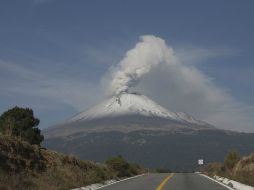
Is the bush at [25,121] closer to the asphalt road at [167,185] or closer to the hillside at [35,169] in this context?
the hillside at [35,169]

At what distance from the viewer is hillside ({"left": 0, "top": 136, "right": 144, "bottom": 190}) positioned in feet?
68.7

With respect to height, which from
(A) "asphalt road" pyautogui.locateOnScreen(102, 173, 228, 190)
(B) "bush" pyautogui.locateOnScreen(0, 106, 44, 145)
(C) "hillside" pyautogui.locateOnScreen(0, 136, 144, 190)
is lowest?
(A) "asphalt road" pyautogui.locateOnScreen(102, 173, 228, 190)

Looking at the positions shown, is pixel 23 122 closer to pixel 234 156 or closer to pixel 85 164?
pixel 85 164

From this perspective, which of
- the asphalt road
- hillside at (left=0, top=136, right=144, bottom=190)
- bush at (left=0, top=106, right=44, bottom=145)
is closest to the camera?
hillside at (left=0, top=136, right=144, bottom=190)

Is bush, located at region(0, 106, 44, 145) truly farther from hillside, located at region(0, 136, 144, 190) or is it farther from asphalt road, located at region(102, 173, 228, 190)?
asphalt road, located at region(102, 173, 228, 190)

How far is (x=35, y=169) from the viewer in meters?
27.2

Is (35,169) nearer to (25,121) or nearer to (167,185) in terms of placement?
(167,185)

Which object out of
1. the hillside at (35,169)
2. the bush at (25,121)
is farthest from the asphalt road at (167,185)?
the bush at (25,121)

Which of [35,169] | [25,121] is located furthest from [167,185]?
[25,121]

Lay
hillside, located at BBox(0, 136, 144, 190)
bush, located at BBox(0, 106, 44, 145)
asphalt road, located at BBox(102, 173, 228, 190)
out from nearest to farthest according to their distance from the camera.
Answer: hillside, located at BBox(0, 136, 144, 190), asphalt road, located at BBox(102, 173, 228, 190), bush, located at BBox(0, 106, 44, 145)

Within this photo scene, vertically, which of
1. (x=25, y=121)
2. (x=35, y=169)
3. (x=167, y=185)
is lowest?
(x=167, y=185)

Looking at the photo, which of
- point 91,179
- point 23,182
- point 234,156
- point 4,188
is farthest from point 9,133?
point 234,156

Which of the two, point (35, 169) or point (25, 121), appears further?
point (25, 121)

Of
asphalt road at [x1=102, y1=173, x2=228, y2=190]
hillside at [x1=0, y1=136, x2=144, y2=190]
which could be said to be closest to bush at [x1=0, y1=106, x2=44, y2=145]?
hillside at [x1=0, y1=136, x2=144, y2=190]
